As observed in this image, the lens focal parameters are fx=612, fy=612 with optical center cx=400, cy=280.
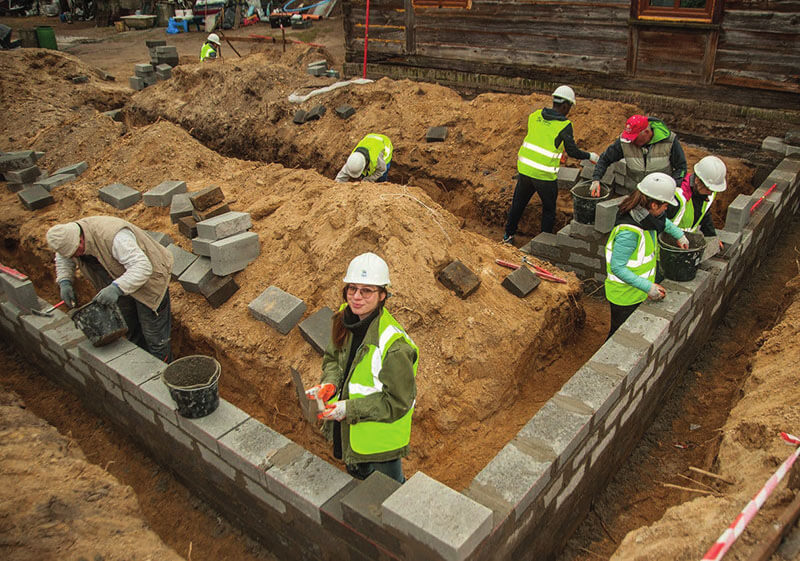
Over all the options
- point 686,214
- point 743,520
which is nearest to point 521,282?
point 686,214

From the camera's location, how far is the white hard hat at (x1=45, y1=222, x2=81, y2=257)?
15.3 ft

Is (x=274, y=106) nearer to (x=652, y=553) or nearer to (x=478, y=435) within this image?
(x=478, y=435)

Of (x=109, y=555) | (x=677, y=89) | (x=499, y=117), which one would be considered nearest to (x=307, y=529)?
(x=109, y=555)

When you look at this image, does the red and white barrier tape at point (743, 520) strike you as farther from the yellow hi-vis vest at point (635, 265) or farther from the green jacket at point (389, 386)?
the yellow hi-vis vest at point (635, 265)

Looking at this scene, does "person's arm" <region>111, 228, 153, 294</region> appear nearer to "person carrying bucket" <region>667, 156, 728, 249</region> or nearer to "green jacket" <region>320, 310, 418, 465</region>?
"green jacket" <region>320, 310, 418, 465</region>

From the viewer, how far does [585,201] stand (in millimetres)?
6328

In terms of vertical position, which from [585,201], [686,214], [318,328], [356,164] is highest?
[356,164]

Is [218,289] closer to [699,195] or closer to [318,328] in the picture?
[318,328]

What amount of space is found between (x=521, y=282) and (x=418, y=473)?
8.55ft

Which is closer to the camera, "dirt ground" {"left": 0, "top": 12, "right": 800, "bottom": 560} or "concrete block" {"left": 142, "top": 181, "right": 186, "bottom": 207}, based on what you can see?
"dirt ground" {"left": 0, "top": 12, "right": 800, "bottom": 560}

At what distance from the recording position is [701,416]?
5.39m

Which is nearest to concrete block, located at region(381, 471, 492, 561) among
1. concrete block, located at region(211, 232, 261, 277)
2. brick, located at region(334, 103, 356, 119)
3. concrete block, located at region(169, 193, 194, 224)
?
concrete block, located at region(211, 232, 261, 277)

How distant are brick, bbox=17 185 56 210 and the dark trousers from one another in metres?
5.85

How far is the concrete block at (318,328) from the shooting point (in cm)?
488
